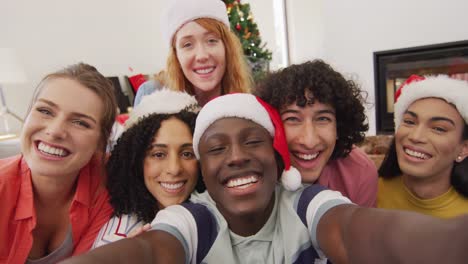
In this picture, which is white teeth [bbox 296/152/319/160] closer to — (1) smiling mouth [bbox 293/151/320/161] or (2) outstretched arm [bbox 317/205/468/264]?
(1) smiling mouth [bbox 293/151/320/161]

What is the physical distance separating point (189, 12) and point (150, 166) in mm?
873

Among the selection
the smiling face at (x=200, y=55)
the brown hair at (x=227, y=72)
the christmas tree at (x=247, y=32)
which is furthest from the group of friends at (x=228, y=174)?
the christmas tree at (x=247, y=32)

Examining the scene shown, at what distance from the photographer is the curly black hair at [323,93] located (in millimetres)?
1169

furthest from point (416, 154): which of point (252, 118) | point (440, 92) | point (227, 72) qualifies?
point (227, 72)

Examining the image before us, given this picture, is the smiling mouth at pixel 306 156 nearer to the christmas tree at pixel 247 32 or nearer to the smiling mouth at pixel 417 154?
the smiling mouth at pixel 417 154

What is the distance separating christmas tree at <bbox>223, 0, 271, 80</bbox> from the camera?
137 inches

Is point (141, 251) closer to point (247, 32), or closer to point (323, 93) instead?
point (323, 93)

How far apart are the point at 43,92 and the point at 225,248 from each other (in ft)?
2.65

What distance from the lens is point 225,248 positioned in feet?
3.11

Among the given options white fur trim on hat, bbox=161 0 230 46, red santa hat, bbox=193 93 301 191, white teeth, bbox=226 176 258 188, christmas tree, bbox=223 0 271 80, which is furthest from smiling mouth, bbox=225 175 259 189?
christmas tree, bbox=223 0 271 80

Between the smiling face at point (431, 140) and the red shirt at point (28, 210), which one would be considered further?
the smiling face at point (431, 140)

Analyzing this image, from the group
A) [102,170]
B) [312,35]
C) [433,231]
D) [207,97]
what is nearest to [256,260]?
[433,231]

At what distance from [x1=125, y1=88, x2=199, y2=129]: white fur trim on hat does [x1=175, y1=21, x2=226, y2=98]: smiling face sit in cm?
45

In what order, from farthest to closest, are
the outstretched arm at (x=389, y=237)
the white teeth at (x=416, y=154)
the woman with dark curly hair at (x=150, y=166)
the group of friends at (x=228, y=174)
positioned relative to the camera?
the white teeth at (x=416, y=154) → the woman with dark curly hair at (x=150, y=166) → the group of friends at (x=228, y=174) → the outstretched arm at (x=389, y=237)
